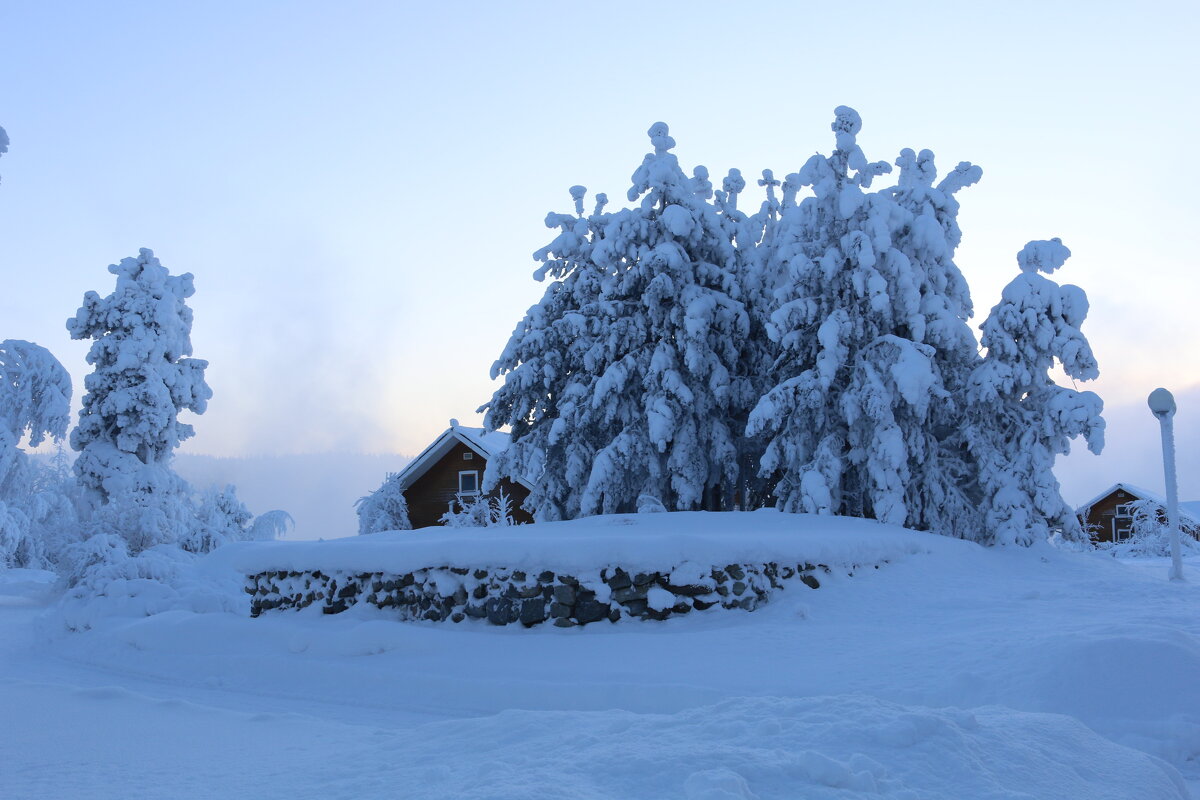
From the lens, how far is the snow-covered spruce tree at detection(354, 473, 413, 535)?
26.4m

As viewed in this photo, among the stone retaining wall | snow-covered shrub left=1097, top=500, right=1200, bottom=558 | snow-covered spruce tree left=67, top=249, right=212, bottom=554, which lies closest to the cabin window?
snow-covered shrub left=1097, top=500, right=1200, bottom=558

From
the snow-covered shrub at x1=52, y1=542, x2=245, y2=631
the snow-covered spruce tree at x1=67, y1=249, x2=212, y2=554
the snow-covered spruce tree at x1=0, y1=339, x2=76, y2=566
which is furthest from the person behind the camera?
the snow-covered spruce tree at x1=67, y1=249, x2=212, y2=554

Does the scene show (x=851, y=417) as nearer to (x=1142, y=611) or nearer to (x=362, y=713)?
(x=1142, y=611)

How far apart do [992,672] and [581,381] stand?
42.5 feet

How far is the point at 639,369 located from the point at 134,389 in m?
13.1

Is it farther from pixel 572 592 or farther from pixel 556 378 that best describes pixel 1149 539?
pixel 572 592

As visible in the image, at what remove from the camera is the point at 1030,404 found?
16.0m

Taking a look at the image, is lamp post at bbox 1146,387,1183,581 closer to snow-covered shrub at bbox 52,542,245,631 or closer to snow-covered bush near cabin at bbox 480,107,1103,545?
snow-covered bush near cabin at bbox 480,107,1103,545

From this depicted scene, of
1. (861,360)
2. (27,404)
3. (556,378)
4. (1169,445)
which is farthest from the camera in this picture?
(556,378)

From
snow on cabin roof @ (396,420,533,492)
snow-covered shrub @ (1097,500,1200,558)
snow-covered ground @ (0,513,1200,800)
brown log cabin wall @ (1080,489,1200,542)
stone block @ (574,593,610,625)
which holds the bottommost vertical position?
snow-covered ground @ (0,513,1200,800)

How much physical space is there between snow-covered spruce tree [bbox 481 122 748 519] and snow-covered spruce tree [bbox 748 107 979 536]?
58.9 inches

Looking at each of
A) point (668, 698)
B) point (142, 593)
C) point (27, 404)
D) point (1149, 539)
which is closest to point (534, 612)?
point (668, 698)

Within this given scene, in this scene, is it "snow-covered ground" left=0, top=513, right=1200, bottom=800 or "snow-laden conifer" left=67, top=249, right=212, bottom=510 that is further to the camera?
"snow-laden conifer" left=67, top=249, right=212, bottom=510

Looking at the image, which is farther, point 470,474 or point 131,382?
point 470,474
